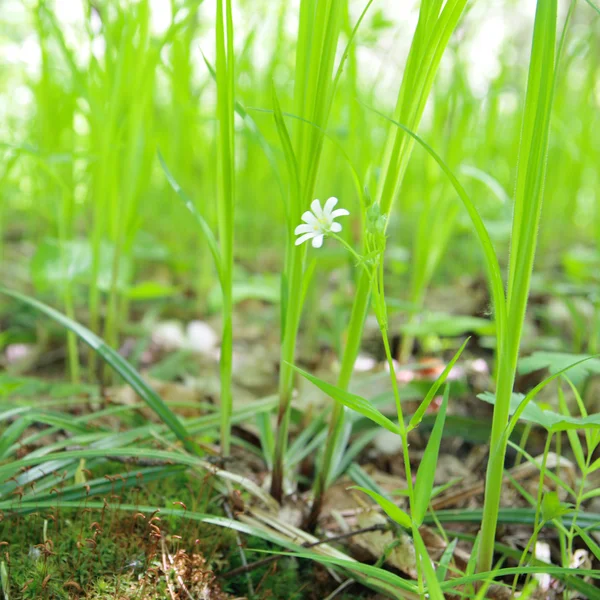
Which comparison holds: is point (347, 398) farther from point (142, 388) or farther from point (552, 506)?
point (142, 388)

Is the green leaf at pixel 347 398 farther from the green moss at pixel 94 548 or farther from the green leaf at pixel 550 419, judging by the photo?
the green moss at pixel 94 548

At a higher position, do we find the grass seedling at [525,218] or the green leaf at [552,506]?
the grass seedling at [525,218]

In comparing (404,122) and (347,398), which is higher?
(404,122)

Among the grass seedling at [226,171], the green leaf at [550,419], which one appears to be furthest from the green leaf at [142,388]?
the green leaf at [550,419]

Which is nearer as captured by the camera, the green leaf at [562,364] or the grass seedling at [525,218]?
the grass seedling at [525,218]

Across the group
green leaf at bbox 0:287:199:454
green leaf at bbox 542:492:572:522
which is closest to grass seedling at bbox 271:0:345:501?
green leaf at bbox 0:287:199:454

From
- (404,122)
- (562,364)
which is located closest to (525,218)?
(404,122)

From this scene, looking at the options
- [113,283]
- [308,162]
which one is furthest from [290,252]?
[113,283]

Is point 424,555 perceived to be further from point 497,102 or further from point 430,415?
point 497,102
